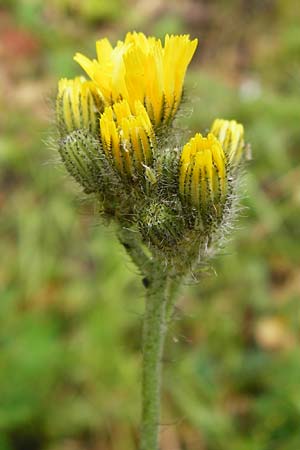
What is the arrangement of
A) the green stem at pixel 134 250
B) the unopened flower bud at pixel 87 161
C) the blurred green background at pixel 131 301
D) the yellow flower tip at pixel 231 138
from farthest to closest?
the blurred green background at pixel 131 301
the yellow flower tip at pixel 231 138
the green stem at pixel 134 250
the unopened flower bud at pixel 87 161

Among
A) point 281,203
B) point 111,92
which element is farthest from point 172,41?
point 281,203

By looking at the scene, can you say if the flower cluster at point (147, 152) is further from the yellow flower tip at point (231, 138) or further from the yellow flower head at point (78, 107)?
the yellow flower tip at point (231, 138)

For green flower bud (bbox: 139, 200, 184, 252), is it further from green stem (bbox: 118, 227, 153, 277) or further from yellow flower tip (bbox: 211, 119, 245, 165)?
yellow flower tip (bbox: 211, 119, 245, 165)

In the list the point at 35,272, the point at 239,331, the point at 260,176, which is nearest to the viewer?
the point at 239,331

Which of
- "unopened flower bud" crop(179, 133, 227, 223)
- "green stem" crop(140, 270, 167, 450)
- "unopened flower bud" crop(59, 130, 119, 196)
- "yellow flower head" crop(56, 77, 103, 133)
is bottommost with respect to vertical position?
"green stem" crop(140, 270, 167, 450)

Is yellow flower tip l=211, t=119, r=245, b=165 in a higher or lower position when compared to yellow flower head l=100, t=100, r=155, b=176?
higher

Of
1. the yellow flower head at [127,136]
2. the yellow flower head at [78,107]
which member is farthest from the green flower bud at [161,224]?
the yellow flower head at [78,107]

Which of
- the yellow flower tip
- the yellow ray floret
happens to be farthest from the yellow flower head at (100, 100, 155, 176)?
the yellow flower tip

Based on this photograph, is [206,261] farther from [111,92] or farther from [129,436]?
[129,436]
